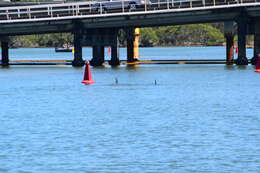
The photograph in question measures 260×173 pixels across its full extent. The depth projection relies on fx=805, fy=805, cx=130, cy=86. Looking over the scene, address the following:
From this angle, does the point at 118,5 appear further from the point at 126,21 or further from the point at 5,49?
the point at 5,49

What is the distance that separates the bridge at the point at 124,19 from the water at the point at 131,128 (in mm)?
20741

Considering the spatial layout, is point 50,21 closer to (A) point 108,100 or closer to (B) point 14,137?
(A) point 108,100

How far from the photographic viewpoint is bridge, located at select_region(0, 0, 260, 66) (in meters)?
83.7

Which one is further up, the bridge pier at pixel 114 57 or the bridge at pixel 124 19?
the bridge at pixel 124 19

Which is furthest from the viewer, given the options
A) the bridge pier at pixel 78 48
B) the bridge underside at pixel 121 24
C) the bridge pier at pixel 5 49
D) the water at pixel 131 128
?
the bridge pier at pixel 5 49

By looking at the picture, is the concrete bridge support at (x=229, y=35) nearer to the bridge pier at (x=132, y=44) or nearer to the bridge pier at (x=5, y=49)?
the bridge pier at (x=132, y=44)

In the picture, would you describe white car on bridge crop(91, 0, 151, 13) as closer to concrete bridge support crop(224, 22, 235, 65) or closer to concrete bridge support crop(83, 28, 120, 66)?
concrete bridge support crop(83, 28, 120, 66)

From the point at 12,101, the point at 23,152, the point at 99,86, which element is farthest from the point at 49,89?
the point at 23,152

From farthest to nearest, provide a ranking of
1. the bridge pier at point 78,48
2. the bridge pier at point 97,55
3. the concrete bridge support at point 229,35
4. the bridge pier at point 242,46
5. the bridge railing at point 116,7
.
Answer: the bridge pier at point 97,55, the bridge pier at point 78,48, the concrete bridge support at point 229,35, the bridge pier at point 242,46, the bridge railing at point 116,7

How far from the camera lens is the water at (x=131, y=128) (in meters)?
25.8

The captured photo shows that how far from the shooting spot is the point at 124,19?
87562mm

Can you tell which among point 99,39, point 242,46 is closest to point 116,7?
point 99,39

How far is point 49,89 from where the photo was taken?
61250 mm

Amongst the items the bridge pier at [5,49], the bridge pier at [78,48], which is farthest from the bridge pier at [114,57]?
the bridge pier at [5,49]
